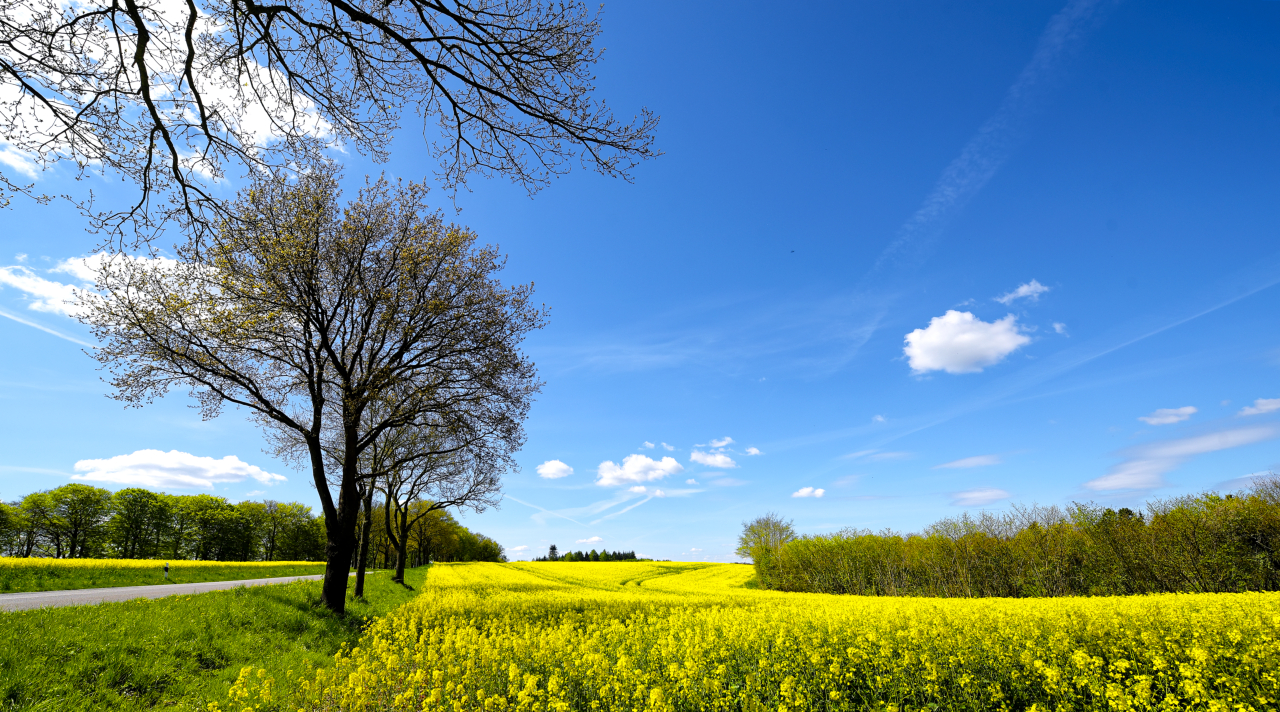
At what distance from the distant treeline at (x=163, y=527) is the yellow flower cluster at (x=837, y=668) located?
161ft

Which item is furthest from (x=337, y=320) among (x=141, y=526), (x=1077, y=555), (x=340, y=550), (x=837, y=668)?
(x=141, y=526)

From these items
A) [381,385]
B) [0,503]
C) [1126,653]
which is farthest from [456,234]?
[0,503]

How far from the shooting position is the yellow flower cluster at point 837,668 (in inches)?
203

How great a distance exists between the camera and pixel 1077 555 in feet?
69.2

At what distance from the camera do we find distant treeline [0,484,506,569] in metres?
51.6

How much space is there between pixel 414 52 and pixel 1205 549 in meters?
28.2

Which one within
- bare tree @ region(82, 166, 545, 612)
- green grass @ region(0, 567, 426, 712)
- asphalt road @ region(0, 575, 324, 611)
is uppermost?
bare tree @ region(82, 166, 545, 612)

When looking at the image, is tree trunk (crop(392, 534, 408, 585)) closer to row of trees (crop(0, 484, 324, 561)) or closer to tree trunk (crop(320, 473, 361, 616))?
tree trunk (crop(320, 473, 361, 616))

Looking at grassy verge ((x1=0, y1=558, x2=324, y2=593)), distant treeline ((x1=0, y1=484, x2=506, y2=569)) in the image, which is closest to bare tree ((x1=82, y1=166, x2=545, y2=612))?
grassy verge ((x1=0, y1=558, x2=324, y2=593))

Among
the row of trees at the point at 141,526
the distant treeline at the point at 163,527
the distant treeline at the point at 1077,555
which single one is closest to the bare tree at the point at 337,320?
the distant treeline at the point at 1077,555

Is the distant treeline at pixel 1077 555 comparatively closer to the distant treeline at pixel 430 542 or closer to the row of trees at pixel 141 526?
the distant treeline at pixel 430 542

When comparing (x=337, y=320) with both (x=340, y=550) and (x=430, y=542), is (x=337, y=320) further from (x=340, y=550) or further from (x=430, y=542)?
(x=430, y=542)

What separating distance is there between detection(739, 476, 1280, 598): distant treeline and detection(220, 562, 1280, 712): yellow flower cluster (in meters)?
12.5

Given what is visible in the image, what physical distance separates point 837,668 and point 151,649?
987 centimetres
